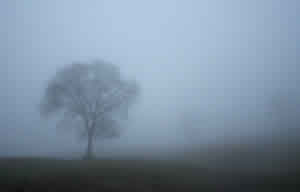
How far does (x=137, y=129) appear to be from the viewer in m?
116

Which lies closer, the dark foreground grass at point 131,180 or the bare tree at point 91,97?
the dark foreground grass at point 131,180

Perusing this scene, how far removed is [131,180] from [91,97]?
17025mm

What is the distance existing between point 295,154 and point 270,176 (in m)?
12.4

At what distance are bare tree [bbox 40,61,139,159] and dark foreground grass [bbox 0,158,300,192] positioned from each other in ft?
37.2

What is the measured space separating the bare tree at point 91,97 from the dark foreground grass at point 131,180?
11329 millimetres

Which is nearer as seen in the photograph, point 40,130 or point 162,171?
point 162,171

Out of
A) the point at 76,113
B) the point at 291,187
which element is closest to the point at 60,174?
the point at 76,113

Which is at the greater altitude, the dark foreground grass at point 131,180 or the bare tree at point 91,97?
the bare tree at point 91,97

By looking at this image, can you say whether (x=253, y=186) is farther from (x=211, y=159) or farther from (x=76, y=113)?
(x=76, y=113)

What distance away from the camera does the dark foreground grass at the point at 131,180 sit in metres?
15.4

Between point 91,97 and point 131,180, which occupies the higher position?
point 91,97

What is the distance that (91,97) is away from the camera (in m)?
31.1

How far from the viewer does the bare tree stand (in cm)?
3086

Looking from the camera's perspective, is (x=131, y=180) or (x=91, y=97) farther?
(x=91, y=97)
